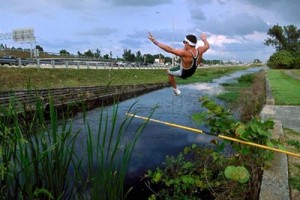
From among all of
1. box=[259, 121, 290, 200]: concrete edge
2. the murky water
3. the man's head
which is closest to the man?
the man's head

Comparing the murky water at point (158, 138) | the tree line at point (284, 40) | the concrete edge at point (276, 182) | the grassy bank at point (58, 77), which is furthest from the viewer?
the tree line at point (284, 40)

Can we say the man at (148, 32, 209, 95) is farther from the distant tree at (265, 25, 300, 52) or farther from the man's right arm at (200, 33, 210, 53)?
the distant tree at (265, 25, 300, 52)

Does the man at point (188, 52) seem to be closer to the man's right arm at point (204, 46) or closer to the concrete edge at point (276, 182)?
the man's right arm at point (204, 46)

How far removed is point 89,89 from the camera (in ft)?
87.6

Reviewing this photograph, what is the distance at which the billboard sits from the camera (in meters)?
56.9

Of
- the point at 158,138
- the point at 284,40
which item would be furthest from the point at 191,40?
the point at 284,40

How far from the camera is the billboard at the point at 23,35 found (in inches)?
2239

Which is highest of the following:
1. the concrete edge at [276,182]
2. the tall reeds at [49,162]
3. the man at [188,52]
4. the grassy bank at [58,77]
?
the man at [188,52]

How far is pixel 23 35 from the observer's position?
5769cm

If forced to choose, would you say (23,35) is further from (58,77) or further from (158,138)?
(158,138)

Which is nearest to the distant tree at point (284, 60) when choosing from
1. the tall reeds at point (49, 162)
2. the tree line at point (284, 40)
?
the tree line at point (284, 40)

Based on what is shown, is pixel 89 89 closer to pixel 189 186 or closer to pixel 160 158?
pixel 160 158

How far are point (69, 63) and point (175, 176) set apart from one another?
34.0m

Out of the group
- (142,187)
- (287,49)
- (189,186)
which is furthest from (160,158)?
(287,49)
